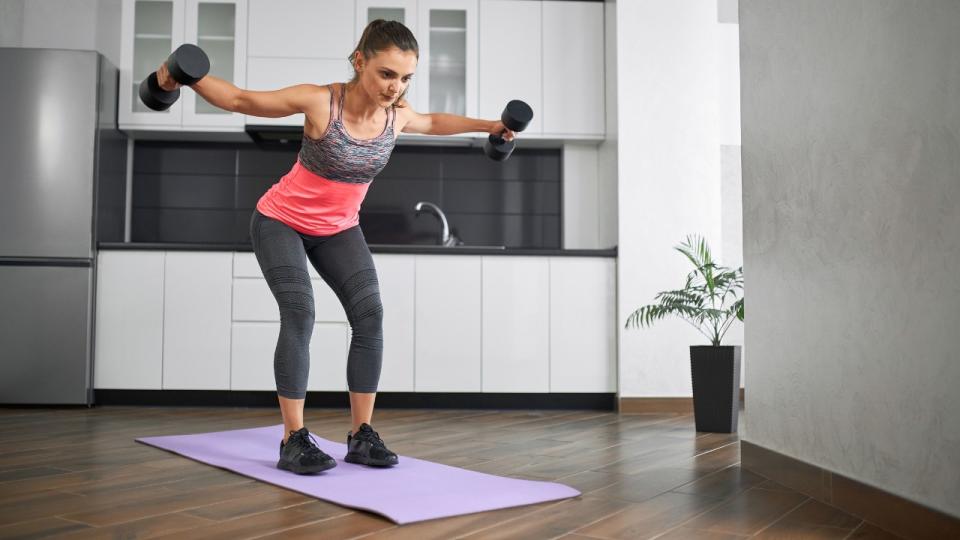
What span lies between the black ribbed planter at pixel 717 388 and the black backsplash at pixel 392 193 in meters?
1.53

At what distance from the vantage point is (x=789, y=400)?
2127 millimetres

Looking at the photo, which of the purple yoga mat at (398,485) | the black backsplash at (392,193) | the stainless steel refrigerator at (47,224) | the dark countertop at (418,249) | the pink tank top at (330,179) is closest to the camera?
the purple yoga mat at (398,485)

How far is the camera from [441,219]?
14.8 feet

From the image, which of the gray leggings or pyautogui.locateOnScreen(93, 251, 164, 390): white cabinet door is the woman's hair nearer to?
the gray leggings

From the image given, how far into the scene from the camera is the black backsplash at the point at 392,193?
4629 millimetres

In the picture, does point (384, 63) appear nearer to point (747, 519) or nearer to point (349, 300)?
point (349, 300)

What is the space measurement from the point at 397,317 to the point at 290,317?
1844 millimetres

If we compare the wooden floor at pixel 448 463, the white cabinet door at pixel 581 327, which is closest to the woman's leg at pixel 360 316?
the wooden floor at pixel 448 463

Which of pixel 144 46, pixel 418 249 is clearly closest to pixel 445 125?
pixel 418 249

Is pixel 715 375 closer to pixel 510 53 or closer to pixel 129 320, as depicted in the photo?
pixel 510 53

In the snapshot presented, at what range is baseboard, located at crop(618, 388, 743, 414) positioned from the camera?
399cm

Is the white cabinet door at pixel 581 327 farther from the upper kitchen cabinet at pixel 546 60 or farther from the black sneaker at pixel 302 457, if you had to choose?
the black sneaker at pixel 302 457

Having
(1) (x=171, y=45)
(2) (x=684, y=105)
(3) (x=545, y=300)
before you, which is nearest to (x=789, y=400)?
(3) (x=545, y=300)

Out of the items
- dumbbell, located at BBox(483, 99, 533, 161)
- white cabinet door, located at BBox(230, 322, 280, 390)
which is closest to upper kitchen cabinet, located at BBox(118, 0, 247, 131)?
white cabinet door, located at BBox(230, 322, 280, 390)
